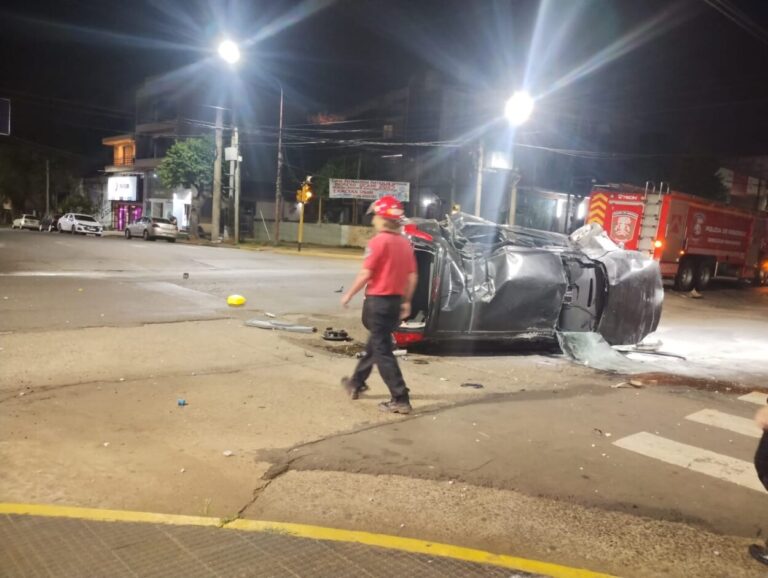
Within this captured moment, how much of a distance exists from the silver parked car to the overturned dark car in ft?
95.2

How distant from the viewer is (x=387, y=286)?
5.38 metres

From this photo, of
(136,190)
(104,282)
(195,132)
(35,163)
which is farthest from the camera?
(35,163)

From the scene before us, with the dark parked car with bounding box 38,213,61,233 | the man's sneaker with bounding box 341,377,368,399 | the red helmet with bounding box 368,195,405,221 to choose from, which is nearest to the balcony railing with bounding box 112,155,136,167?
the dark parked car with bounding box 38,213,61,233

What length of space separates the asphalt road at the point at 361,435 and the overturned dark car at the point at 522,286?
0.52m

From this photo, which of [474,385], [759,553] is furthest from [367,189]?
[759,553]

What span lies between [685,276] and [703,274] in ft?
4.40

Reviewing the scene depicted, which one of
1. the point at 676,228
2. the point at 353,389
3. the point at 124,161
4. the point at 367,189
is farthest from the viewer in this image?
the point at 124,161

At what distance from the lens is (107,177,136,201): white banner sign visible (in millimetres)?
54169

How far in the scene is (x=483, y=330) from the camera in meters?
8.14

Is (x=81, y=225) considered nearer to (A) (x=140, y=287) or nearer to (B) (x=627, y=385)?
(A) (x=140, y=287)

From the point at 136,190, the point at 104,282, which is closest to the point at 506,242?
the point at 104,282

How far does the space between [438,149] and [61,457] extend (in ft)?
128

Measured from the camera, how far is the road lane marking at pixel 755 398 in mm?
6853

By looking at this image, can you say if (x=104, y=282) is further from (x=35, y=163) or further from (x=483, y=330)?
(x=35, y=163)
